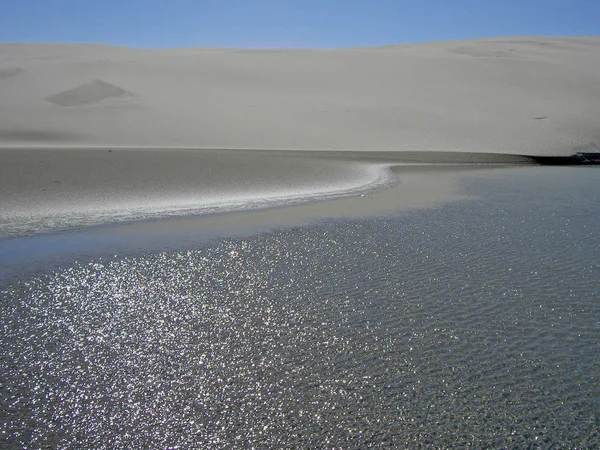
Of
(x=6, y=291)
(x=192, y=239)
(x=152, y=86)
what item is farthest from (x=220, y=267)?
(x=152, y=86)

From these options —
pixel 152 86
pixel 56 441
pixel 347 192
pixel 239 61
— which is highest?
pixel 239 61

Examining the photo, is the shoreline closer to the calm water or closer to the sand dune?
the calm water

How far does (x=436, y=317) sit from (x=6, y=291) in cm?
269

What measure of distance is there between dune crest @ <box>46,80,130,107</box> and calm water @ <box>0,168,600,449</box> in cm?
1350

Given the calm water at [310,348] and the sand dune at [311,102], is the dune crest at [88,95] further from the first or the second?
the calm water at [310,348]

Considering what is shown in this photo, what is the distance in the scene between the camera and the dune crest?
52.5ft

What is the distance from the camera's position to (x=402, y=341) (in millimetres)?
2752

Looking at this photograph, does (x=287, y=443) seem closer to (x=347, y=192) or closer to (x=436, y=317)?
(x=436, y=317)

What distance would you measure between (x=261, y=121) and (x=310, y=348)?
42.2 feet

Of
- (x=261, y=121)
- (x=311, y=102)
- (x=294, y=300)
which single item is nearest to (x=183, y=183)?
(x=294, y=300)

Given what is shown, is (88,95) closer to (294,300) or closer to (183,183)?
(183,183)

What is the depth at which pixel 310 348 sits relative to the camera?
2.66 m

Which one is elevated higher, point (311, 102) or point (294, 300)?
point (311, 102)

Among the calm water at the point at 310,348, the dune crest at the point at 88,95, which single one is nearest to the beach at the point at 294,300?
the calm water at the point at 310,348
